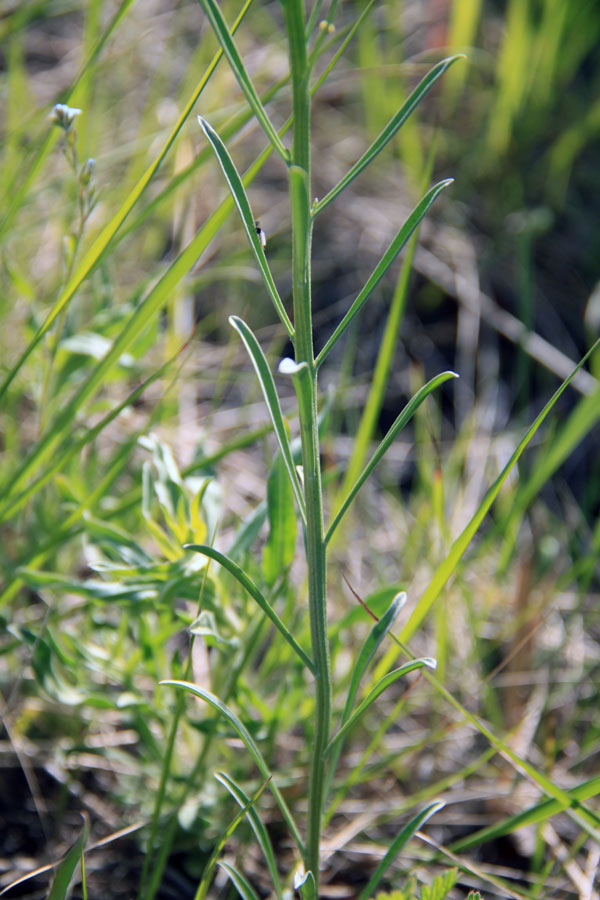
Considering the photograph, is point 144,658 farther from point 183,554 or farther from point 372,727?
point 372,727

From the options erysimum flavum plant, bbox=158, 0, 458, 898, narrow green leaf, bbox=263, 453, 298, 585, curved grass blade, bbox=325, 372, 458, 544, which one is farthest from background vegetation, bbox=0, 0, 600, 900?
curved grass blade, bbox=325, 372, 458, 544

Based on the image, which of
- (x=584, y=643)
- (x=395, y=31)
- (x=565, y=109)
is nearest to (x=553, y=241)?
(x=565, y=109)

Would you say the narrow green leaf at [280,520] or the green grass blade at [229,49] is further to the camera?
the narrow green leaf at [280,520]

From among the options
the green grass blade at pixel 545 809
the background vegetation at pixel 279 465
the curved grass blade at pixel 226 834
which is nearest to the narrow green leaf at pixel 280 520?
the background vegetation at pixel 279 465

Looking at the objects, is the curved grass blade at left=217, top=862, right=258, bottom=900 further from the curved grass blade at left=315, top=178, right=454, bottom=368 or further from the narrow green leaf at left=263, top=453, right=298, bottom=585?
the curved grass blade at left=315, top=178, right=454, bottom=368

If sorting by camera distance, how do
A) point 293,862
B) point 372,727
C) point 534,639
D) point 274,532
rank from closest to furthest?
point 274,532
point 293,862
point 372,727
point 534,639

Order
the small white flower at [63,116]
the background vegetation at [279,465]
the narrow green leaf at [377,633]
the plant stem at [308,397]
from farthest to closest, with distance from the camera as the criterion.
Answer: the background vegetation at [279,465] < the small white flower at [63,116] < the narrow green leaf at [377,633] < the plant stem at [308,397]

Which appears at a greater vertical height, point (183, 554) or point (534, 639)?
point (183, 554)

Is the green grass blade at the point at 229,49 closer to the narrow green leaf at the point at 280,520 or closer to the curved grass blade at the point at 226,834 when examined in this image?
the narrow green leaf at the point at 280,520
